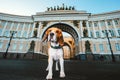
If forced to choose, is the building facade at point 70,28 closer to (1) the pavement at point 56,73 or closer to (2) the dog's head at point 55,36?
(1) the pavement at point 56,73

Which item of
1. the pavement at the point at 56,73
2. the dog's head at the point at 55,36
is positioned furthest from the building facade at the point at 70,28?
the dog's head at the point at 55,36

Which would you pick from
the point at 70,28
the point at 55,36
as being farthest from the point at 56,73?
the point at 70,28

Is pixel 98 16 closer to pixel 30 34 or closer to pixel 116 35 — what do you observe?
pixel 116 35

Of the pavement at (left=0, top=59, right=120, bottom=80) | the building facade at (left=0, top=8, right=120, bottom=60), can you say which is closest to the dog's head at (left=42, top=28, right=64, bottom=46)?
→ the pavement at (left=0, top=59, right=120, bottom=80)

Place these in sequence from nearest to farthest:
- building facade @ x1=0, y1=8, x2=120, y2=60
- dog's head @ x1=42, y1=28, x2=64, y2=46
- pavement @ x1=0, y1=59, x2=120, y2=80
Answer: dog's head @ x1=42, y1=28, x2=64, y2=46 → pavement @ x1=0, y1=59, x2=120, y2=80 → building facade @ x1=0, y1=8, x2=120, y2=60

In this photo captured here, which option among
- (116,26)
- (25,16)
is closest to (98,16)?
(116,26)

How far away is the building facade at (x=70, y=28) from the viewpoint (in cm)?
3419

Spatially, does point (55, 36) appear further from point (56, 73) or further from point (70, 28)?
point (70, 28)

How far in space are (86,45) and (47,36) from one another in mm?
30153

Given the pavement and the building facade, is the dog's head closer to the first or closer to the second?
the pavement

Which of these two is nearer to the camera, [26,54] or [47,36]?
[47,36]

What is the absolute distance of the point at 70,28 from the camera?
37844mm

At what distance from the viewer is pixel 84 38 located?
112ft

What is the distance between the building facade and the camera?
112 feet
